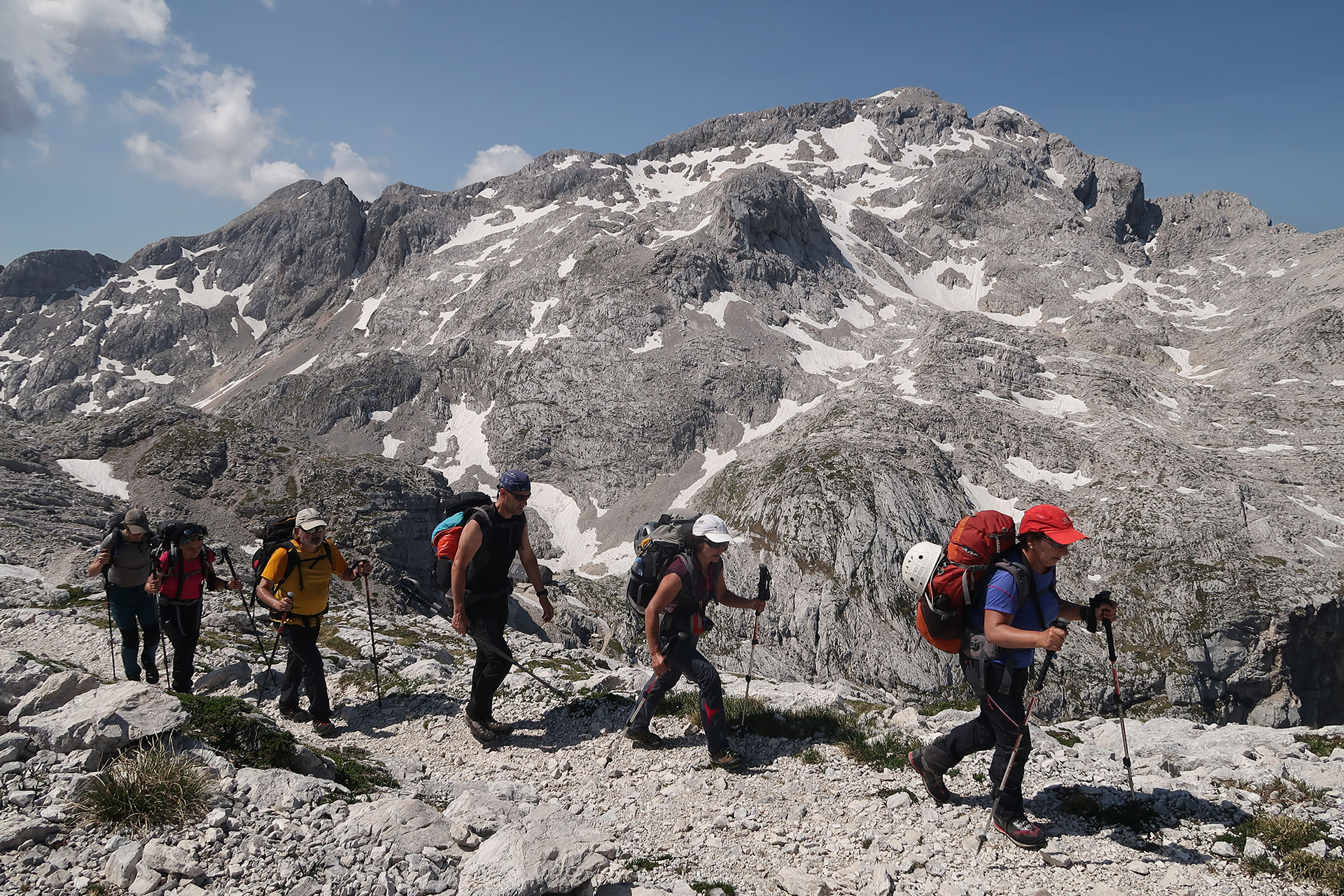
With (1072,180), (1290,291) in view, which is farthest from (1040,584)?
(1072,180)

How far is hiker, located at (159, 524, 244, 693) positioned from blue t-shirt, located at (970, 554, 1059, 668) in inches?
509

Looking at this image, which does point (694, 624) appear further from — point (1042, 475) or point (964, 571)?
point (1042, 475)

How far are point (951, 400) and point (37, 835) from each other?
98021mm

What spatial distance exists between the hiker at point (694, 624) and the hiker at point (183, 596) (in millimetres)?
9094

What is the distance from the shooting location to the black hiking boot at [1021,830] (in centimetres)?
676

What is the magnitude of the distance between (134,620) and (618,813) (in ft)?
34.8

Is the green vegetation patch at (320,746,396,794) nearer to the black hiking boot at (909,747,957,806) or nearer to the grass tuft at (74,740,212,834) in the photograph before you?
the grass tuft at (74,740,212,834)

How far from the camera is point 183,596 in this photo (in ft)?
39.0

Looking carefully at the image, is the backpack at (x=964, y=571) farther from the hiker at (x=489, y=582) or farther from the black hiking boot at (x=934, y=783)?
the hiker at (x=489, y=582)

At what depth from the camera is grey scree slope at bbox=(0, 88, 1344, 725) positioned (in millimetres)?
59969

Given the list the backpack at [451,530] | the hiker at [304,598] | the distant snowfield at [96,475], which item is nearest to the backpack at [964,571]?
the backpack at [451,530]

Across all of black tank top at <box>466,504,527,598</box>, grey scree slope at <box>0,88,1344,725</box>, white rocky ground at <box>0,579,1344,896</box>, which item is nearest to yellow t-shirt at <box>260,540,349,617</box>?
white rocky ground at <box>0,579,1344,896</box>

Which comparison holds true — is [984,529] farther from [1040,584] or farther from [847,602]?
[847,602]

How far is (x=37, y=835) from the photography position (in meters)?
5.00
